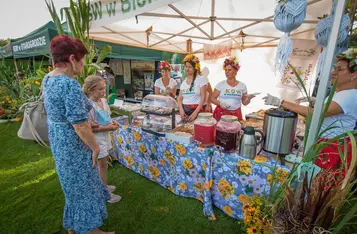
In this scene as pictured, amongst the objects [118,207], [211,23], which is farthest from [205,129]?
[211,23]

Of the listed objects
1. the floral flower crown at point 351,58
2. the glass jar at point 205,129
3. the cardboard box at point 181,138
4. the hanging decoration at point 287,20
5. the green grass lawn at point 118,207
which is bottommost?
the green grass lawn at point 118,207

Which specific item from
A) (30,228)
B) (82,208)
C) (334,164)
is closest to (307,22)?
(334,164)

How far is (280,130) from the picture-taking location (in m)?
1.35

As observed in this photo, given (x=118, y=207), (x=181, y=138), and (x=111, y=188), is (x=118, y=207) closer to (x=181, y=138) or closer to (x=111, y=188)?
(x=111, y=188)

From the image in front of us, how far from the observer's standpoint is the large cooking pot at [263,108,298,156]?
133 cm

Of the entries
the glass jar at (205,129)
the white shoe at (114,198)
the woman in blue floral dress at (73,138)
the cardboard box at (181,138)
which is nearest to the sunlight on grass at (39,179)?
the white shoe at (114,198)

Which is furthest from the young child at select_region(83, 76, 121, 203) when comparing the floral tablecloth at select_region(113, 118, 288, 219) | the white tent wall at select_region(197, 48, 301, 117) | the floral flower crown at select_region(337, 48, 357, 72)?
the white tent wall at select_region(197, 48, 301, 117)

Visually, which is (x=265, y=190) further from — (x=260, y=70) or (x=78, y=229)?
(x=260, y=70)

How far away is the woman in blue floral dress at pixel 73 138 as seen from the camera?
120 cm

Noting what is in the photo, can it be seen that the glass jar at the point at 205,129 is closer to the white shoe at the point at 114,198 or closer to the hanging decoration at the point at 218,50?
the white shoe at the point at 114,198

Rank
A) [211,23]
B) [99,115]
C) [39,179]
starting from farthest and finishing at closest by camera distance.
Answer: [211,23] < [39,179] < [99,115]

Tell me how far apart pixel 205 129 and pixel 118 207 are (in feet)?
4.65

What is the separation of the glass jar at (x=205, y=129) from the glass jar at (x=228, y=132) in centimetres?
9

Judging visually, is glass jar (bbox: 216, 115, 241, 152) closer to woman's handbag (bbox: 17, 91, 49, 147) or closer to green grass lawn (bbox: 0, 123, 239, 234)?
green grass lawn (bbox: 0, 123, 239, 234)
